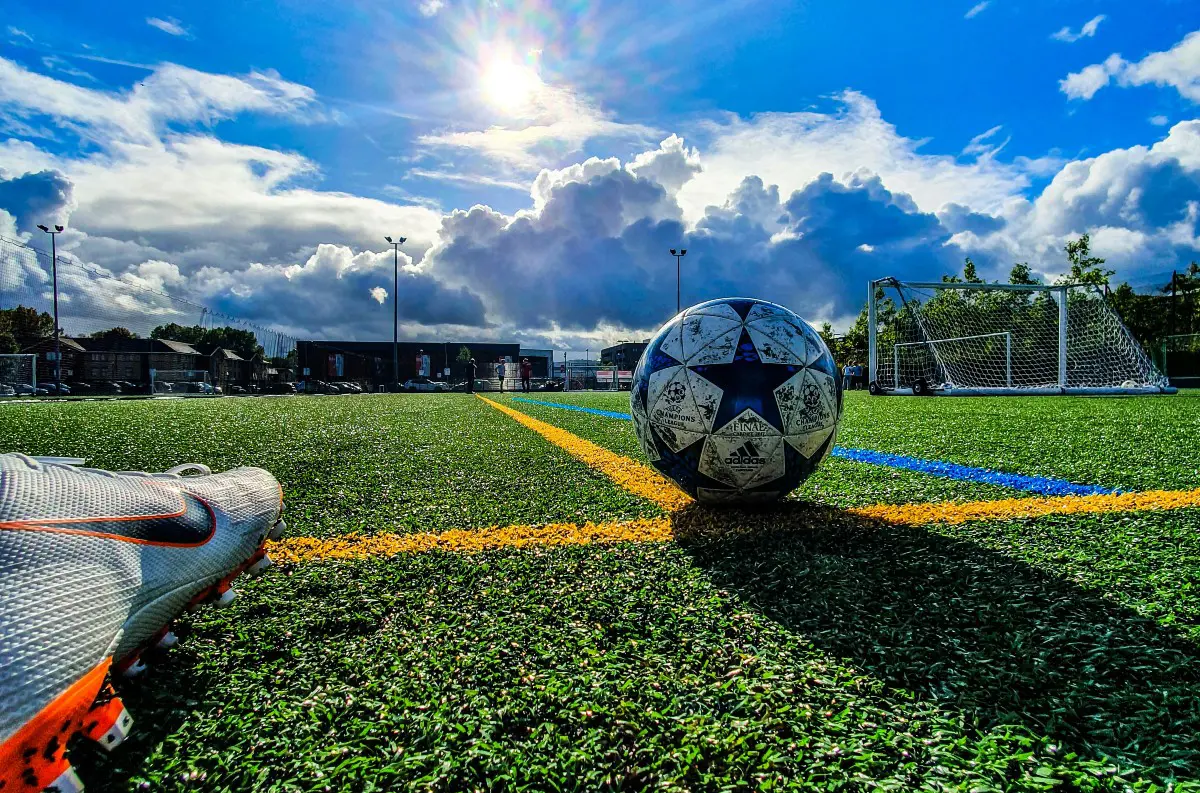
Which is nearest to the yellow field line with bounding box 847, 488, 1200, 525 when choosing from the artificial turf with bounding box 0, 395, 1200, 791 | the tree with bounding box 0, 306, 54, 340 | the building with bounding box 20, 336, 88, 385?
the artificial turf with bounding box 0, 395, 1200, 791

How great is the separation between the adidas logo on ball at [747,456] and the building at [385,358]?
205 feet

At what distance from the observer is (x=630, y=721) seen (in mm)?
1159

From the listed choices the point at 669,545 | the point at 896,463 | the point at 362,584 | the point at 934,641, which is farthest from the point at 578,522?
the point at 896,463

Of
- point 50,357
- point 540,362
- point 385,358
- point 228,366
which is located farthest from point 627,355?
point 50,357

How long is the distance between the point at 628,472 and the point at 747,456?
1372mm

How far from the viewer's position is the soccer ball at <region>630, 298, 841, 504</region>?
2.55m

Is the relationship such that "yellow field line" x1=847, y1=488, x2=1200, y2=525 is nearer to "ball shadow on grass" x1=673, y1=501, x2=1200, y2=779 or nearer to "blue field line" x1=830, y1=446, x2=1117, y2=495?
"blue field line" x1=830, y1=446, x2=1117, y2=495

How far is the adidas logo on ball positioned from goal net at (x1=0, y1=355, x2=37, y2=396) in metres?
27.9

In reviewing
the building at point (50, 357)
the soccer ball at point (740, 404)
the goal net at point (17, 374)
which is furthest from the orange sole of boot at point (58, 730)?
the building at point (50, 357)

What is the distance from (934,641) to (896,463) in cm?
290

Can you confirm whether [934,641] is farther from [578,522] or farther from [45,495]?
[45,495]

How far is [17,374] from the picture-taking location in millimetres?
25781

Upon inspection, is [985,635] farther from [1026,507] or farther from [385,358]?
[385,358]

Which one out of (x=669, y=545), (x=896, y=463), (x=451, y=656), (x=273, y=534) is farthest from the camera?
(x=896, y=463)
